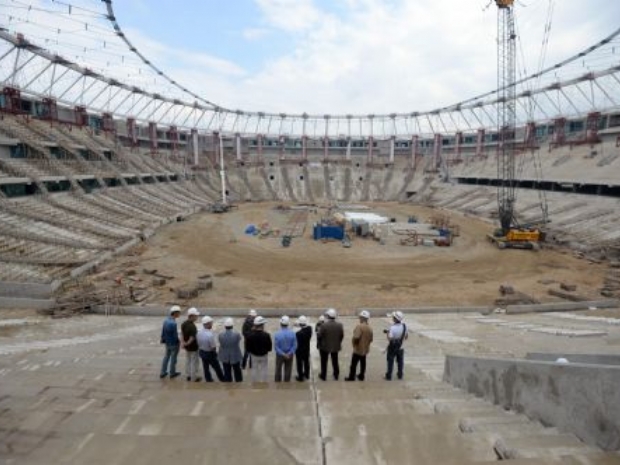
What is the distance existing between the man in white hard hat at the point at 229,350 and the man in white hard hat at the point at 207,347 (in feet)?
0.48

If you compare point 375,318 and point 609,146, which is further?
point 609,146

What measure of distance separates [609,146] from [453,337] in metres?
60.1

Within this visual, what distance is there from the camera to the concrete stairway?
14.9 ft

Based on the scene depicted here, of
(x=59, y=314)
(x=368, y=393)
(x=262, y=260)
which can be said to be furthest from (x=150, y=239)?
(x=368, y=393)

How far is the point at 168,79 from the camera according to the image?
9062 centimetres

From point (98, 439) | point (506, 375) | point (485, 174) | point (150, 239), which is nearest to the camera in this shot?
point (98, 439)

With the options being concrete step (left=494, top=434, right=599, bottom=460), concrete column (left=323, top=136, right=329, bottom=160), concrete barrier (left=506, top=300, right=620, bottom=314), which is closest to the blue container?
concrete barrier (left=506, top=300, right=620, bottom=314)

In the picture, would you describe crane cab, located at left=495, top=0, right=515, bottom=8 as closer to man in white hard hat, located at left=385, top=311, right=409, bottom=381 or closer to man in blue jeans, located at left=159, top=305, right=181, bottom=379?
man in white hard hat, located at left=385, top=311, right=409, bottom=381

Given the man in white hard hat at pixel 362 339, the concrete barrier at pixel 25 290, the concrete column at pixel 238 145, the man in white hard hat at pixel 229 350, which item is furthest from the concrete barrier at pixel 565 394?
the concrete column at pixel 238 145

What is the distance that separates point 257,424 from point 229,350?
10.1 ft

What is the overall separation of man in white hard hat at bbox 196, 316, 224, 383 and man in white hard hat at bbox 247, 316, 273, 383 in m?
0.72

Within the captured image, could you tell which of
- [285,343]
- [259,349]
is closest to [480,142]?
[285,343]

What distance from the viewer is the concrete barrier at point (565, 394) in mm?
4008

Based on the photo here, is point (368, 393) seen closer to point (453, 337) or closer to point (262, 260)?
point (453, 337)
